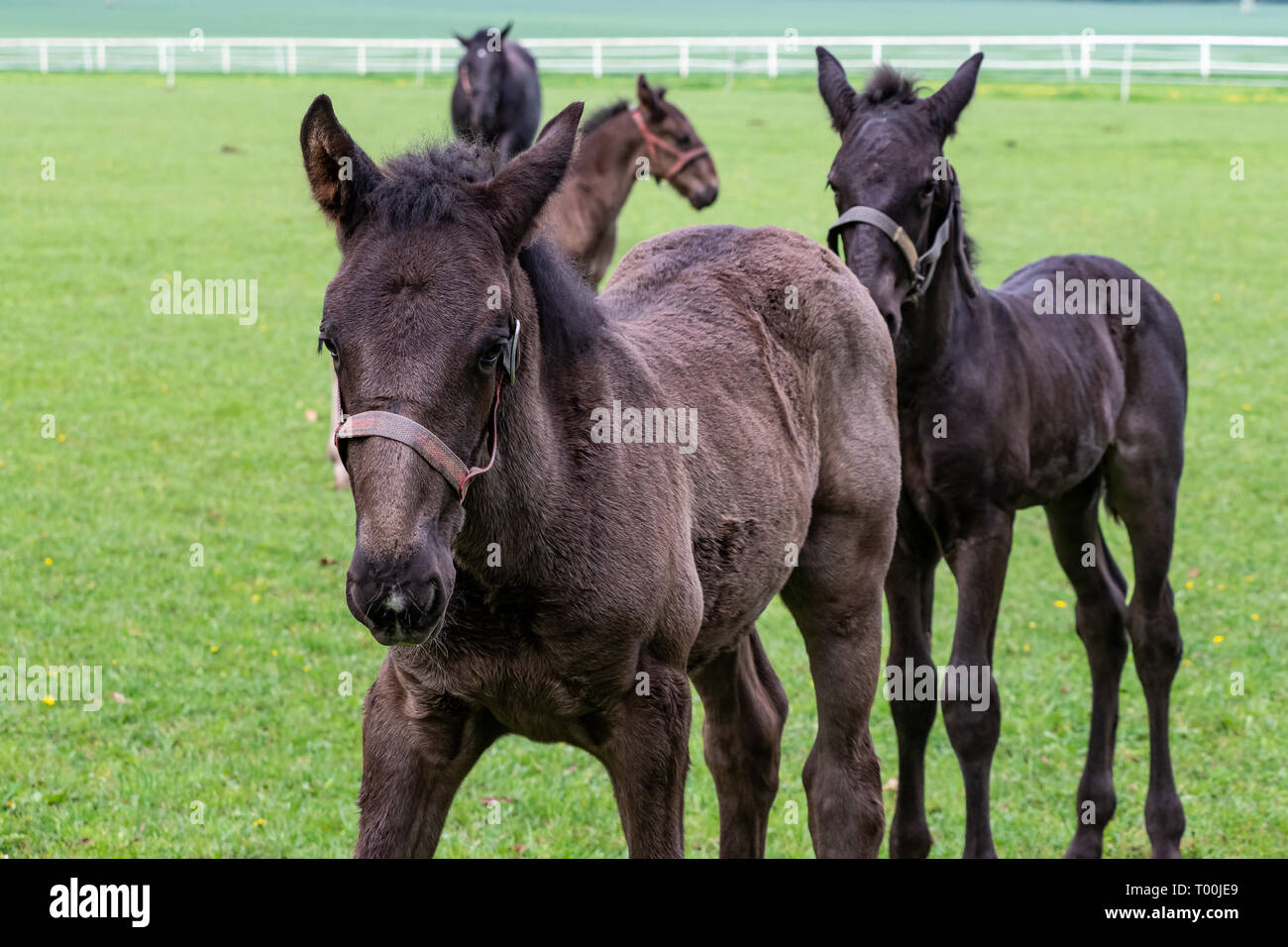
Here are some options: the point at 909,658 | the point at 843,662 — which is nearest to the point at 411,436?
the point at 843,662

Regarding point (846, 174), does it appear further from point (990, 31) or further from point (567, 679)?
point (990, 31)

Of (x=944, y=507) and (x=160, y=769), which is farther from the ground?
(x=944, y=507)

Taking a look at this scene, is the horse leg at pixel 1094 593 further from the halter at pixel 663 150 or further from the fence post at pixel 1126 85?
the fence post at pixel 1126 85

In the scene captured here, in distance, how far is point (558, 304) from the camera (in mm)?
3264

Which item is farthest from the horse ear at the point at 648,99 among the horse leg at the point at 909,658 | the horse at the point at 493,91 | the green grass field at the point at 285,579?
the horse leg at the point at 909,658

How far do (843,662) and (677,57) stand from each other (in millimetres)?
38314

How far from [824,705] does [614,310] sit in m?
1.40

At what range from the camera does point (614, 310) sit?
13.6ft

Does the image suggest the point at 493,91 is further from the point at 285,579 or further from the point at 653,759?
the point at 653,759

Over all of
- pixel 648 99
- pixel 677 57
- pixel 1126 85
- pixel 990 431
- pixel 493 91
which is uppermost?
pixel 677 57

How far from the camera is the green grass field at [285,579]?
540cm

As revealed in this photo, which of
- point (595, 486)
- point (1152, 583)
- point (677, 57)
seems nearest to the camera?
point (595, 486)

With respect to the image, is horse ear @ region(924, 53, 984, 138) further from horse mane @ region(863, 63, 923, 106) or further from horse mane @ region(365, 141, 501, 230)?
horse mane @ region(365, 141, 501, 230)
